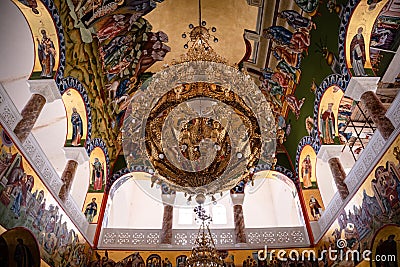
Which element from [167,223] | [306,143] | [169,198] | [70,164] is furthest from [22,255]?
[306,143]

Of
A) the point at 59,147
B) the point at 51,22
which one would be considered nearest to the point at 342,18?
the point at 51,22

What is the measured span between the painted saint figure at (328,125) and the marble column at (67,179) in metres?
6.57

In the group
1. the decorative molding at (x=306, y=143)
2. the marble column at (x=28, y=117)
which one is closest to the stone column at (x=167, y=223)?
the decorative molding at (x=306, y=143)

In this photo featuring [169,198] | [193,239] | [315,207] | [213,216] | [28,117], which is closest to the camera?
[28,117]

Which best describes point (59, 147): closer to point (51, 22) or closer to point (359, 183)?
point (51, 22)

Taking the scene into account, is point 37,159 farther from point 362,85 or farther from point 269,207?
point 269,207

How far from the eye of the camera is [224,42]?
1130 cm

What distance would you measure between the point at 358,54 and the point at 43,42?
6.66 meters

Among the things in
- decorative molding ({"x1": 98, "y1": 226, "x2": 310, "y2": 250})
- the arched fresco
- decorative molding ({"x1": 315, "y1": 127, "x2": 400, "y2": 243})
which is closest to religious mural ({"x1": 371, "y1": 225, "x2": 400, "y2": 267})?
decorative molding ({"x1": 315, "y1": 127, "x2": 400, "y2": 243})

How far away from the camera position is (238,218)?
11461mm

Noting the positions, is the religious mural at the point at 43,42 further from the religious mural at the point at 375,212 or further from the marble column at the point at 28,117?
the religious mural at the point at 375,212

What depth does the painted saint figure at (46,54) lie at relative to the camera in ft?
26.1

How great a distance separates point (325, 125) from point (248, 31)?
133 inches

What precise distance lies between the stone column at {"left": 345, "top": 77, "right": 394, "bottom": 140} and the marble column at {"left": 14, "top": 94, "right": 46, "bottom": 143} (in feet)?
21.3
